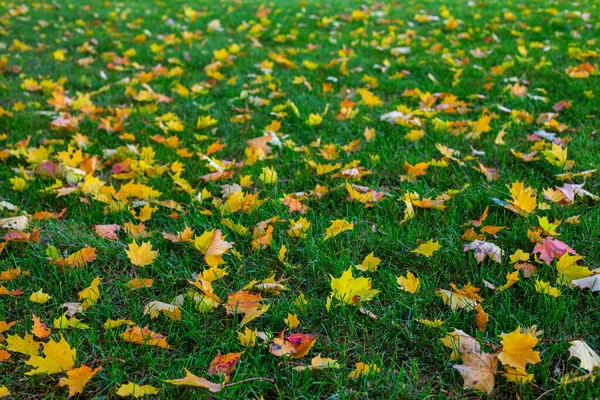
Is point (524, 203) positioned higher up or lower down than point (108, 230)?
higher up

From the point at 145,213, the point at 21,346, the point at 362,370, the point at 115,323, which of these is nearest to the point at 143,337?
the point at 115,323

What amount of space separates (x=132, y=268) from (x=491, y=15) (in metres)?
5.46

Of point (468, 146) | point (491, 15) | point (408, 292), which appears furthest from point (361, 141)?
point (491, 15)

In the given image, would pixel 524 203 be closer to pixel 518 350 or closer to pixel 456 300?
pixel 456 300

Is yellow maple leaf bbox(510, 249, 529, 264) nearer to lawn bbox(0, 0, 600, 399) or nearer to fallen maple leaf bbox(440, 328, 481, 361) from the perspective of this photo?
lawn bbox(0, 0, 600, 399)

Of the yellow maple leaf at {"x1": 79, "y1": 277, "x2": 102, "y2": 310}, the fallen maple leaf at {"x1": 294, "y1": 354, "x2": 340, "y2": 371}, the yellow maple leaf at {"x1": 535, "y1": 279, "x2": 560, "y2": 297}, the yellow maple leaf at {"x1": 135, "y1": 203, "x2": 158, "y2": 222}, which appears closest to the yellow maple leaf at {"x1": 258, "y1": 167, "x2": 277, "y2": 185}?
the yellow maple leaf at {"x1": 135, "y1": 203, "x2": 158, "y2": 222}

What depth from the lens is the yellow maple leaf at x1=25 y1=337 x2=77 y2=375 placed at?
1.46 m

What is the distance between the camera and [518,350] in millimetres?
1413

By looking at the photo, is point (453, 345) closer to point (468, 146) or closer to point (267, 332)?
point (267, 332)

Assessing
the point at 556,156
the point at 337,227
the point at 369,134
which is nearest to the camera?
the point at 337,227

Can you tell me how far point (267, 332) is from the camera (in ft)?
5.27

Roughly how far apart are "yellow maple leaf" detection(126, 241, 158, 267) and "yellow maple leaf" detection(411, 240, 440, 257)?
1.00 meters

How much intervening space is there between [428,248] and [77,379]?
1243 mm

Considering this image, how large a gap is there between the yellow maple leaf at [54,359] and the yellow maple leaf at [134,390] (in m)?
0.20
